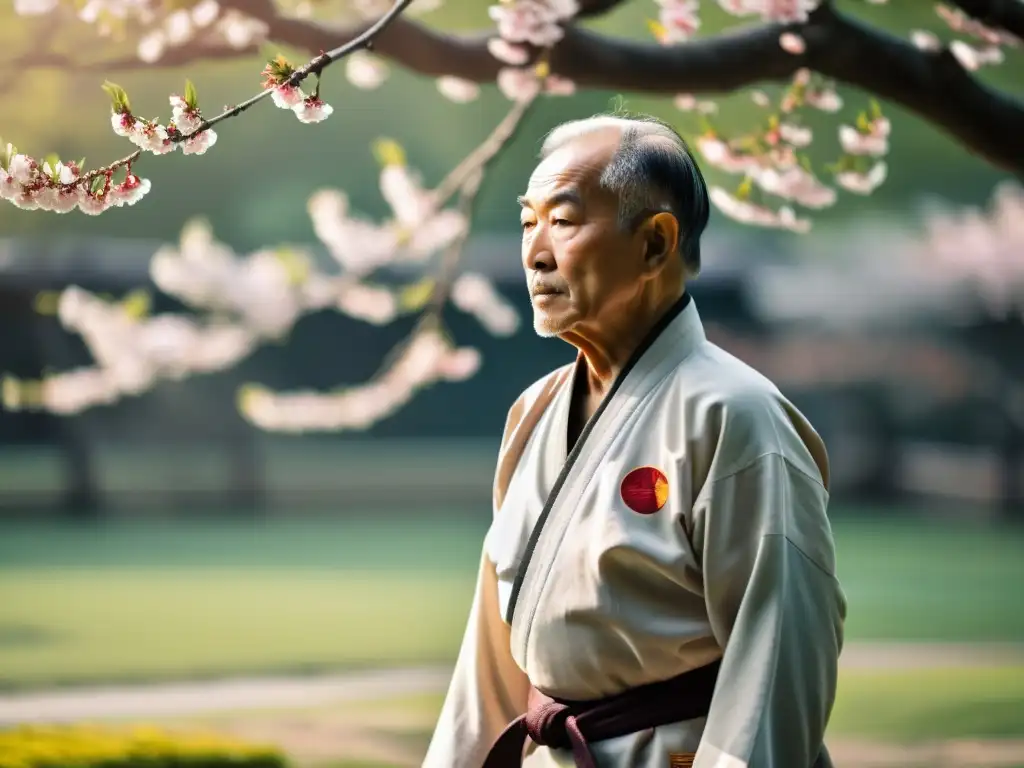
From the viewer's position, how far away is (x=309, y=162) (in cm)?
747

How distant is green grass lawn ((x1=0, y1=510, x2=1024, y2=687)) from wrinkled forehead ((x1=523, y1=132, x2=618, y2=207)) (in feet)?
15.0

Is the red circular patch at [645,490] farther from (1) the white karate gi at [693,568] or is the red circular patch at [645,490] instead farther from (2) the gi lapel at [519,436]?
(2) the gi lapel at [519,436]

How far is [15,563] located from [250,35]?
558cm

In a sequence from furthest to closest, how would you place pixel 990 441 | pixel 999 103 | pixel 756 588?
pixel 990 441 → pixel 999 103 → pixel 756 588

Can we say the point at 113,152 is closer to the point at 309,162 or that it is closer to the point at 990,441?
the point at 309,162

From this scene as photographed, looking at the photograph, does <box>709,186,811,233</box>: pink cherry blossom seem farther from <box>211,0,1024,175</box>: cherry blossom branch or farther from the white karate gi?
the white karate gi

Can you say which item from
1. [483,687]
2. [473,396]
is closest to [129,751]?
[483,687]

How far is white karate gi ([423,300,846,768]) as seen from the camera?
3.83 feet

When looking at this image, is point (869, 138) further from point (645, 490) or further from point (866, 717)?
point (866, 717)

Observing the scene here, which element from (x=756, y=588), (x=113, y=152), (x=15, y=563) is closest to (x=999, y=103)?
(x=756, y=588)

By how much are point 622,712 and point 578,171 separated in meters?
0.54

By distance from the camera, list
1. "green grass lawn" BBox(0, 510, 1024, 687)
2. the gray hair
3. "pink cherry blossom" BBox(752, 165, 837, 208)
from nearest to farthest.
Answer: the gray hair
"pink cherry blossom" BBox(752, 165, 837, 208)
"green grass lawn" BBox(0, 510, 1024, 687)

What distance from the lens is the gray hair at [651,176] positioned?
1295mm

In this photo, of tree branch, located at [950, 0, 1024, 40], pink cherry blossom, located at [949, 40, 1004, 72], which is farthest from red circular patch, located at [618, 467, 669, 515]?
pink cherry blossom, located at [949, 40, 1004, 72]
